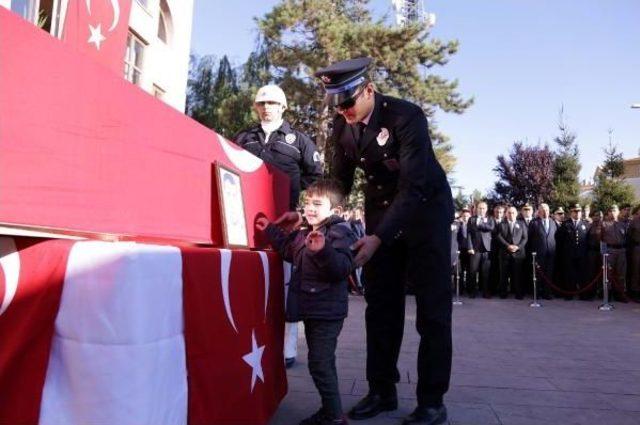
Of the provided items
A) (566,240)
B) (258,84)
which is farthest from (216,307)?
(258,84)

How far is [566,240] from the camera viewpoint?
37.7ft

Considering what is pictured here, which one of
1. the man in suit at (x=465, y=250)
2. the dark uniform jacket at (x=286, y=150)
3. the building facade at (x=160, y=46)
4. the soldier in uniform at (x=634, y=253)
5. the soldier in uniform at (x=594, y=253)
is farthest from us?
the building facade at (x=160, y=46)

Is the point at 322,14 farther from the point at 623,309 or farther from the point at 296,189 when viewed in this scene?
the point at 296,189

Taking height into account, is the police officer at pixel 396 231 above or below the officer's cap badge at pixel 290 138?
below

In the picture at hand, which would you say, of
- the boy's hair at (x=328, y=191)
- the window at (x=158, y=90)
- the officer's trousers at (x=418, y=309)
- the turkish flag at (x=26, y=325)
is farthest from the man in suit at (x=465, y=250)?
the window at (x=158, y=90)

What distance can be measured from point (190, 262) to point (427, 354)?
1.50 metres

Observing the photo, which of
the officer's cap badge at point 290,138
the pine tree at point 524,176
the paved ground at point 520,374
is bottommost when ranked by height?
the paved ground at point 520,374

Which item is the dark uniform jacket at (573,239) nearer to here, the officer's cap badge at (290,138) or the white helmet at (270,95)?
the officer's cap badge at (290,138)

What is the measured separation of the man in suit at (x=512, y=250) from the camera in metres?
11.0

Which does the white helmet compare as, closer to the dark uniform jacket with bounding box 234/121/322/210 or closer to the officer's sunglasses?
the dark uniform jacket with bounding box 234/121/322/210

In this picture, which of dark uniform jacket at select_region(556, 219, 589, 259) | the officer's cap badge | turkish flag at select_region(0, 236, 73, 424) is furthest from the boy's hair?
dark uniform jacket at select_region(556, 219, 589, 259)

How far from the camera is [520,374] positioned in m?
3.99

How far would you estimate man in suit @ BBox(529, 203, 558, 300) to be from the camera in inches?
439

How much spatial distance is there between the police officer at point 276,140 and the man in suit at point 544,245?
8547 millimetres
